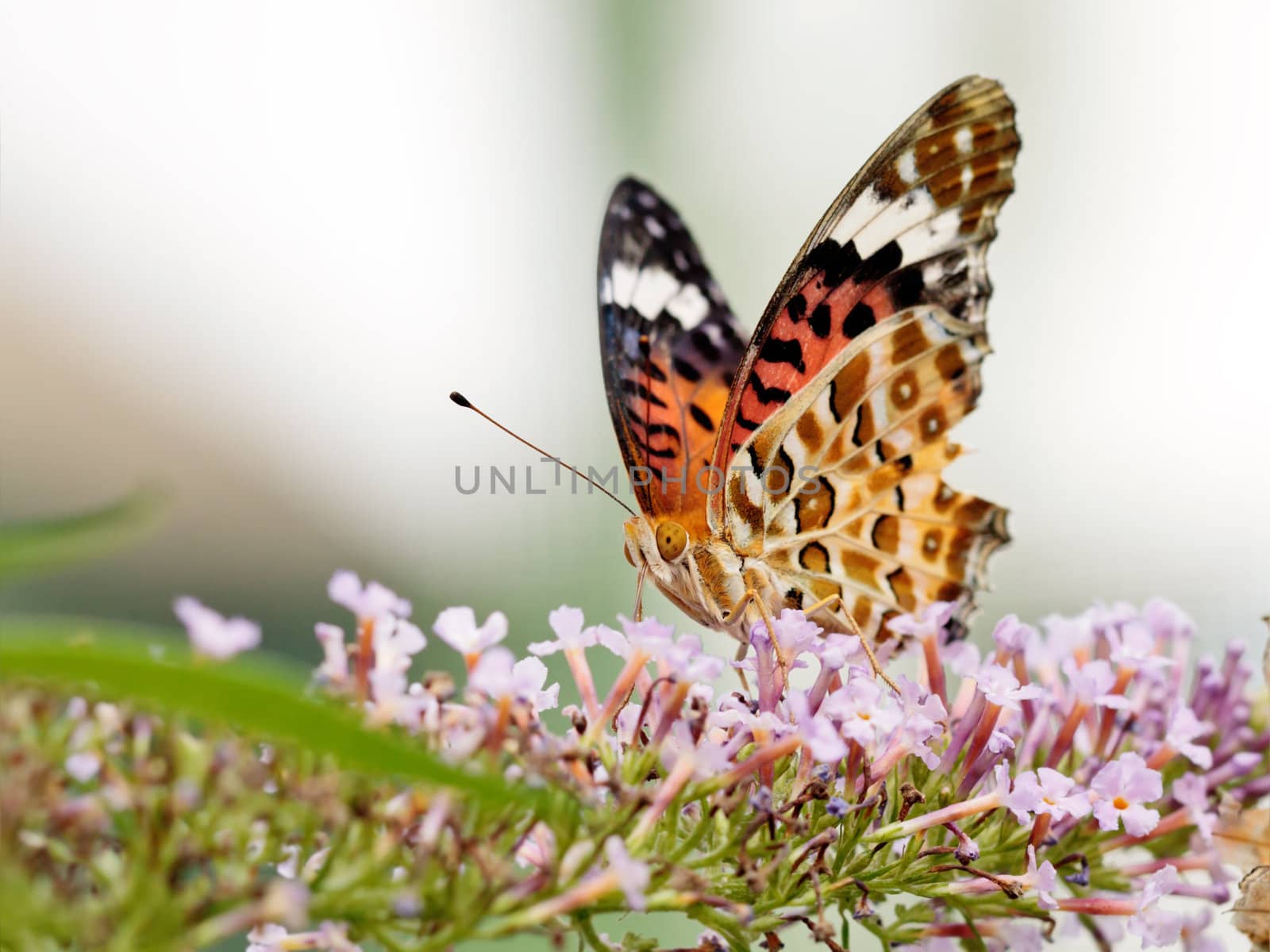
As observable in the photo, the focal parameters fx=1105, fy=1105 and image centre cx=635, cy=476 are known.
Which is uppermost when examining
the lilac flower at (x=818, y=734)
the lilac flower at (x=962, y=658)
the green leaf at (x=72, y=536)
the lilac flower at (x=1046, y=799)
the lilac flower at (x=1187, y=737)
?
the green leaf at (x=72, y=536)

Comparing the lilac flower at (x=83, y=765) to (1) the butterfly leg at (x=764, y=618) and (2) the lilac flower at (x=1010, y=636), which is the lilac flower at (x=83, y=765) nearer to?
(1) the butterfly leg at (x=764, y=618)

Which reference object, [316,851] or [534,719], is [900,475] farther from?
[316,851]

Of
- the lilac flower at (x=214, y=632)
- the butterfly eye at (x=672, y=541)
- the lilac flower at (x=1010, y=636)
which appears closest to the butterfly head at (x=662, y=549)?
the butterfly eye at (x=672, y=541)

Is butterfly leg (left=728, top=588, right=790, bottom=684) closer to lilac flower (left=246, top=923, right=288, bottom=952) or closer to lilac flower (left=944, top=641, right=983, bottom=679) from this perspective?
lilac flower (left=944, top=641, right=983, bottom=679)

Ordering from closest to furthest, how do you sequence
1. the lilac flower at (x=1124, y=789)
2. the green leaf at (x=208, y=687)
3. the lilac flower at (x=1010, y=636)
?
the green leaf at (x=208, y=687), the lilac flower at (x=1124, y=789), the lilac flower at (x=1010, y=636)

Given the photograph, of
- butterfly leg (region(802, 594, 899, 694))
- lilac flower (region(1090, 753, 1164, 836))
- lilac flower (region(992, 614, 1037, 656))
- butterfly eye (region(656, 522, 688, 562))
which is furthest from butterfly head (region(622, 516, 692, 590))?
lilac flower (region(1090, 753, 1164, 836))
